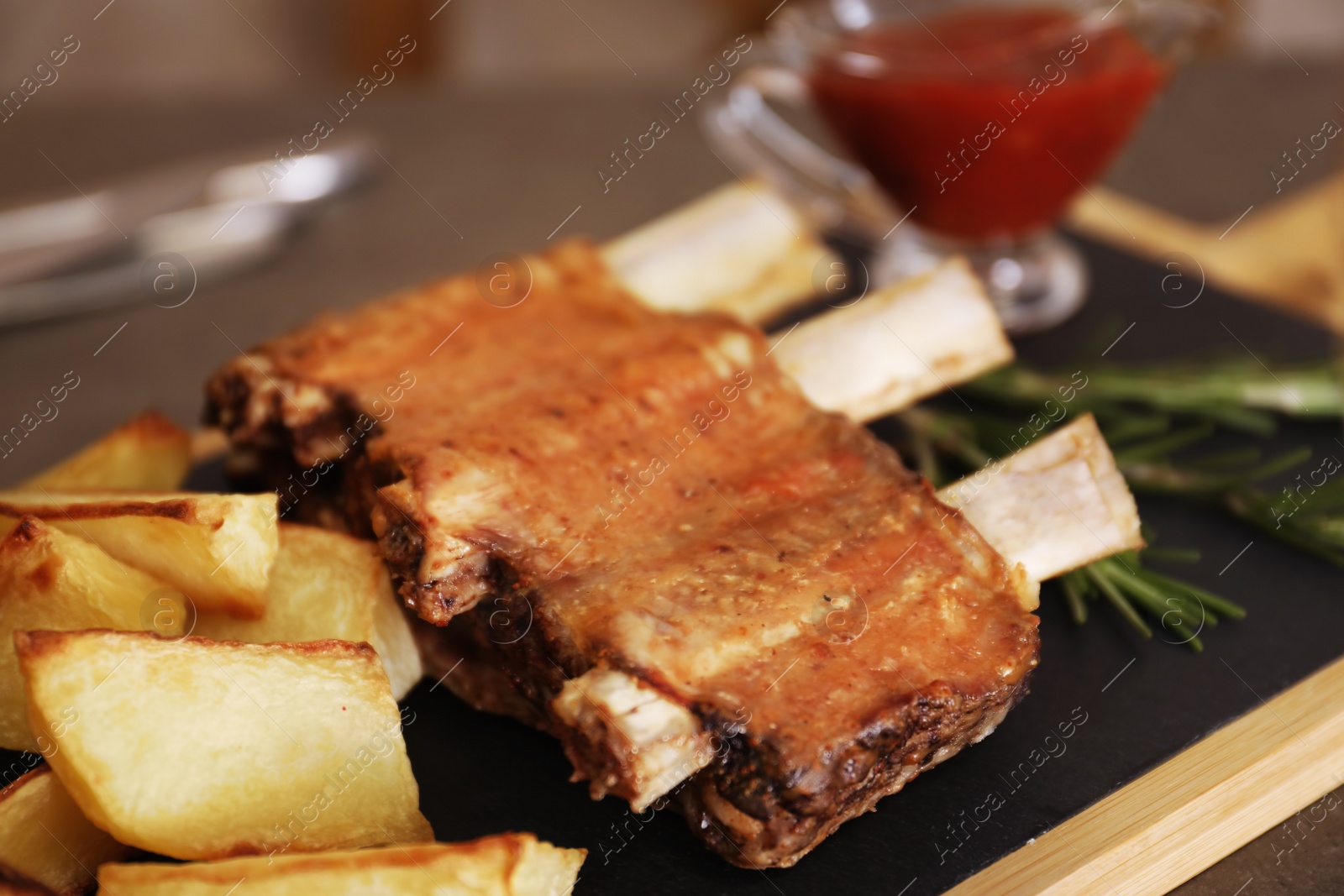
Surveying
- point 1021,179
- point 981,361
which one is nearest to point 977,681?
point 981,361

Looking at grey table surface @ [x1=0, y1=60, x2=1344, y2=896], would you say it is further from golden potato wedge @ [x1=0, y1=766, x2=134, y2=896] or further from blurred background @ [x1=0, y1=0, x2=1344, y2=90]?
blurred background @ [x1=0, y1=0, x2=1344, y2=90]

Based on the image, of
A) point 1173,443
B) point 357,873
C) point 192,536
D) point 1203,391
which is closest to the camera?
point 357,873

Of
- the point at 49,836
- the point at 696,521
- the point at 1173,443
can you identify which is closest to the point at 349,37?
the point at 1173,443

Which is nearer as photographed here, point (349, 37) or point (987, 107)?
point (987, 107)

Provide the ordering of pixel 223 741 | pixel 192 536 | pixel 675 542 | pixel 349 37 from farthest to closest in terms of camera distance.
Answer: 1. pixel 349 37
2. pixel 675 542
3. pixel 192 536
4. pixel 223 741

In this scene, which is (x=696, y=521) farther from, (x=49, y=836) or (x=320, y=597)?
(x=49, y=836)

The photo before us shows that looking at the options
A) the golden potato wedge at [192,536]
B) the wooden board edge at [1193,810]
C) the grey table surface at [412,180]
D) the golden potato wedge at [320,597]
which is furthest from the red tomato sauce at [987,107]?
the golden potato wedge at [192,536]
